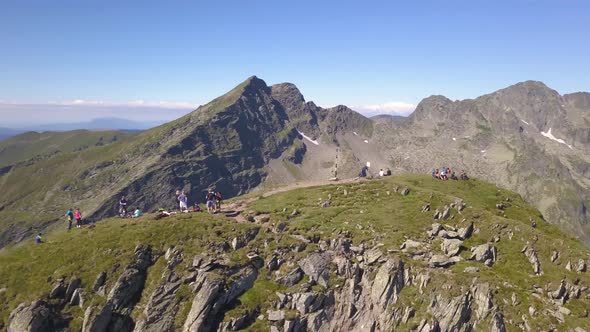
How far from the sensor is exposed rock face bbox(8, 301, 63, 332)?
41000 millimetres

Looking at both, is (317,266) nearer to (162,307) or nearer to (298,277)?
(298,277)

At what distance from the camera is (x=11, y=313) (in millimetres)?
Result: 42031

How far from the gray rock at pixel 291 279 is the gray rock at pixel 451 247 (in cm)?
2200

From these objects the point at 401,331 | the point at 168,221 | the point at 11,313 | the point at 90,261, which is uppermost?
the point at 168,221

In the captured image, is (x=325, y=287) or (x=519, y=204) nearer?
(x=325, y=287)

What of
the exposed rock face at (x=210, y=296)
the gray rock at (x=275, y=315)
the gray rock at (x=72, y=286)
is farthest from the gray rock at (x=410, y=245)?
the gray rock at (x=72, y=286)

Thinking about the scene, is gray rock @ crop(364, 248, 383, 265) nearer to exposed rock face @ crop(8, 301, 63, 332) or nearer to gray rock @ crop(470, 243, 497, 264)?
gray rock @ crop(470, 243, 497, 264)

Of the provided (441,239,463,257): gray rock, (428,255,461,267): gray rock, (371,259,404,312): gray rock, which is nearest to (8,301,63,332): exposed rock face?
(371,259,404,312): gray rock

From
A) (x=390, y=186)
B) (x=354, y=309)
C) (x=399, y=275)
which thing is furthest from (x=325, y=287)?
(x=390, y=186)

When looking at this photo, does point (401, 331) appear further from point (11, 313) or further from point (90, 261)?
point (11, 313)

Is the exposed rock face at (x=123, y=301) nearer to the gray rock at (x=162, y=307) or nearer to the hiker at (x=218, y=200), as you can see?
the gray rock at (x=162, y=307)

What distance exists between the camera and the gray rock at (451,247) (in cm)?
5278

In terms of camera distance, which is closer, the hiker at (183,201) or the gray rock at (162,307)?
the gray rock at (162,307)

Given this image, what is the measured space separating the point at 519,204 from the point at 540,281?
109ft
